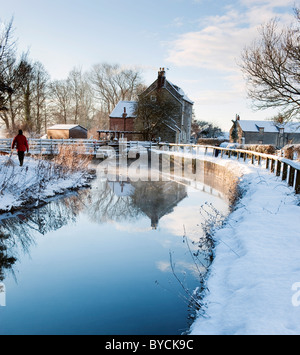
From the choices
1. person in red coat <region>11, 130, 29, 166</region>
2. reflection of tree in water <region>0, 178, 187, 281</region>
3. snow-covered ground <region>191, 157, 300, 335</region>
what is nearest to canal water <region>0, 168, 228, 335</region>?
reflection of tree in water <region>0, 178, 187, 281</region>

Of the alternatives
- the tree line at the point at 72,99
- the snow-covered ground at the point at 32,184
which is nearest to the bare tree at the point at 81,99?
the tree line at the point at 72,99

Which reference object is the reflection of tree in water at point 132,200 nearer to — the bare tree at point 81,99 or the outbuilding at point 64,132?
the outbuilding at point 64,132

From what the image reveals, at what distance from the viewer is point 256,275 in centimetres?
383

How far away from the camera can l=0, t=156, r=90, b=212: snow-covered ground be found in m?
9.82

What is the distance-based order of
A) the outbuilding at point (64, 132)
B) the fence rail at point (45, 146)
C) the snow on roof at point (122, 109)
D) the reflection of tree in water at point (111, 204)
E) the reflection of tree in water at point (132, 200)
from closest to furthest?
the reflection of tree in water at point (111, 204) → the reflection of tree in water at point (132, 200) → the fence rail at point (45, 146) → the outbuilding at point (64, 132) → the snow on roof at point (122, 109)

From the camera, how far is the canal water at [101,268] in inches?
160

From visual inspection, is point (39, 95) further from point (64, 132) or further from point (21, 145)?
point (21, 145)

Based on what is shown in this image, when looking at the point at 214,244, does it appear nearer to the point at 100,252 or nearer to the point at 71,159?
the point at 100,252

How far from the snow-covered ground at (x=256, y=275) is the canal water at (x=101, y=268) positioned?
0.53 m

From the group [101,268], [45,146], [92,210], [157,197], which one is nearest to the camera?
[101,268]

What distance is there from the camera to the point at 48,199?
1125cm

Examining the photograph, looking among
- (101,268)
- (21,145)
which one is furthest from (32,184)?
(101,268)

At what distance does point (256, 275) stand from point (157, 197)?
8051mm

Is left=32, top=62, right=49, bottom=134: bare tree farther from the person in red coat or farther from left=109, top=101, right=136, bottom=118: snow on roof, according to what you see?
the person in red coat
